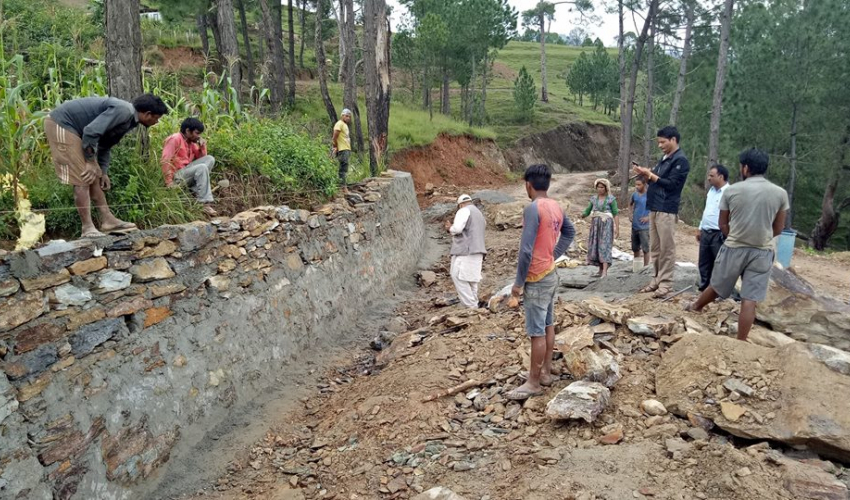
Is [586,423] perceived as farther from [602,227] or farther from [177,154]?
[177,154]

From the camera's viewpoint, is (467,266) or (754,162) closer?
(754,162)

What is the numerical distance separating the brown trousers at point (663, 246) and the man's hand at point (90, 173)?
548 cm

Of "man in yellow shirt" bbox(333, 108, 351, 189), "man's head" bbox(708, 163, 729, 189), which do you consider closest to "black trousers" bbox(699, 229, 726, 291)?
"man's head" bbox(708, 163, 729, 189)

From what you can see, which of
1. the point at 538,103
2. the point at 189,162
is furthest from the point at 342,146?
the point at 538,103

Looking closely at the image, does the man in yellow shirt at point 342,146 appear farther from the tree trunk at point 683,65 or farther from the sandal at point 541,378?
the tree trunk at point 683,65

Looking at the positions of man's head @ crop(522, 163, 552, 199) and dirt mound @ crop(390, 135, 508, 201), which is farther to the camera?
dirt mound @ crop(390, 135, 508, 201)

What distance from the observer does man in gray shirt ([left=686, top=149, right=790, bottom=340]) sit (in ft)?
15.4

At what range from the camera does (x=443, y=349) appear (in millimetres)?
5746

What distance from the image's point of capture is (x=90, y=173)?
161 inches

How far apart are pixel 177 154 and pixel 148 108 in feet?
4.17

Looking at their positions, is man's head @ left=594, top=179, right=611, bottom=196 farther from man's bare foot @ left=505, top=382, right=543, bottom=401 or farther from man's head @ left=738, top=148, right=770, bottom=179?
man's bare foot @ left=505, top=382, right=543, bottom=401

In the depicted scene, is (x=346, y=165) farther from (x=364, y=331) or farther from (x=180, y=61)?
(x=180, y=61)

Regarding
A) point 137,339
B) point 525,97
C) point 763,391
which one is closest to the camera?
point 763,391

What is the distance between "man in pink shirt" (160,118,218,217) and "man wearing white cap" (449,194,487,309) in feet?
9.97
